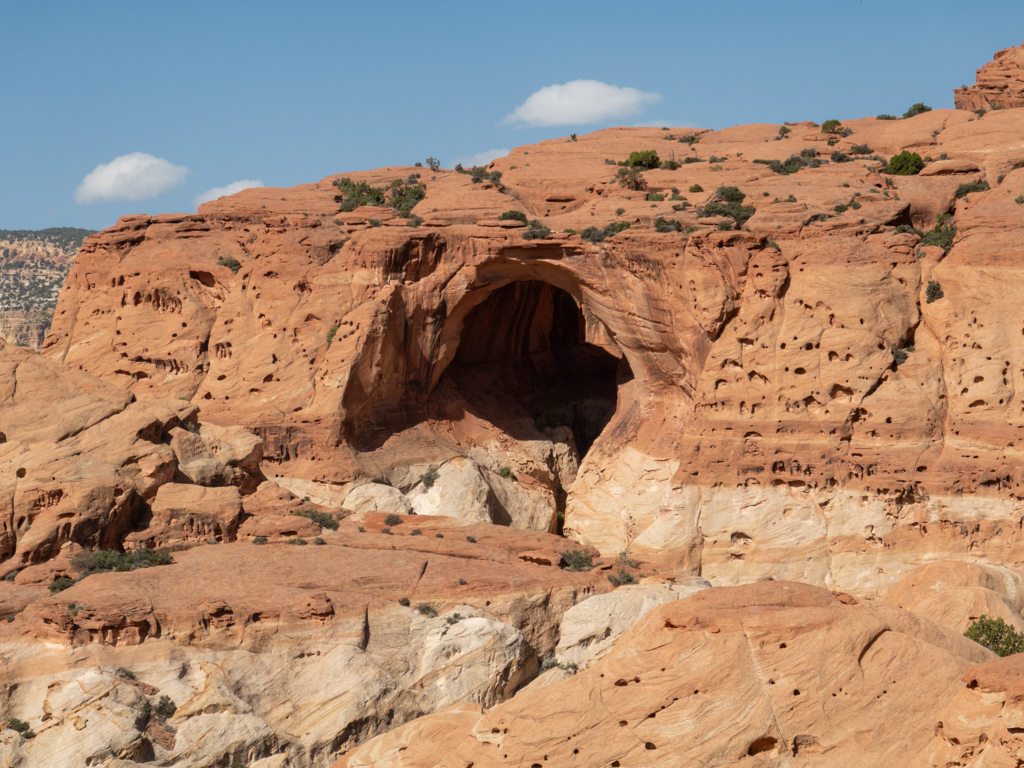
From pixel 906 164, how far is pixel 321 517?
22562 mm

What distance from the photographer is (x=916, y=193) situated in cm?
3656

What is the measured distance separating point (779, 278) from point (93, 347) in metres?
23.6

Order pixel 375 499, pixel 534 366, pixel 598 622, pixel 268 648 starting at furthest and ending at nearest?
pixel 534 366, pixel 375 499, pixel 598 622, pixel 268 648

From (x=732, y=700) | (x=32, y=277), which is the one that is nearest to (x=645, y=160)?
(x=732, y=700)

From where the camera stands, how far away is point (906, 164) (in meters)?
39.1

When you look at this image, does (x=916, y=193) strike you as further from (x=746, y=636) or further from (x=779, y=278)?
(x=746, y=636)

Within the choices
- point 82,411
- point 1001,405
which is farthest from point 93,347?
point 1001,405

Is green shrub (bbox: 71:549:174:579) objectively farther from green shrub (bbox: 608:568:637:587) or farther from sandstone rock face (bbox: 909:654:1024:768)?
sandstone rock face (bbox: 909:654:1024:768)

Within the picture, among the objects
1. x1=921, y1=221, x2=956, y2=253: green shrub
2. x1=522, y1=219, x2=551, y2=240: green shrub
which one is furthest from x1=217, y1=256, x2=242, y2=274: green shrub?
x1=921, y1=221, x2=956, y2=253: green shrub

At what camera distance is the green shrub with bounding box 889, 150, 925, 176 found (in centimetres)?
3897

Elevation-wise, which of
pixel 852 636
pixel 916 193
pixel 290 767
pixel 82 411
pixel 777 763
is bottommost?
pixel 290 767

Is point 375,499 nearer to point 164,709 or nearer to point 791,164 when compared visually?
point 164,709

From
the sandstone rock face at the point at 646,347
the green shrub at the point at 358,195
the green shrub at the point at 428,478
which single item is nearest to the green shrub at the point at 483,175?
the sandstone rock face at the point at 646,347

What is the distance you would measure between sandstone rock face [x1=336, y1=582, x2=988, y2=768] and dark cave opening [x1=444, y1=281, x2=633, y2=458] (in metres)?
24.6
